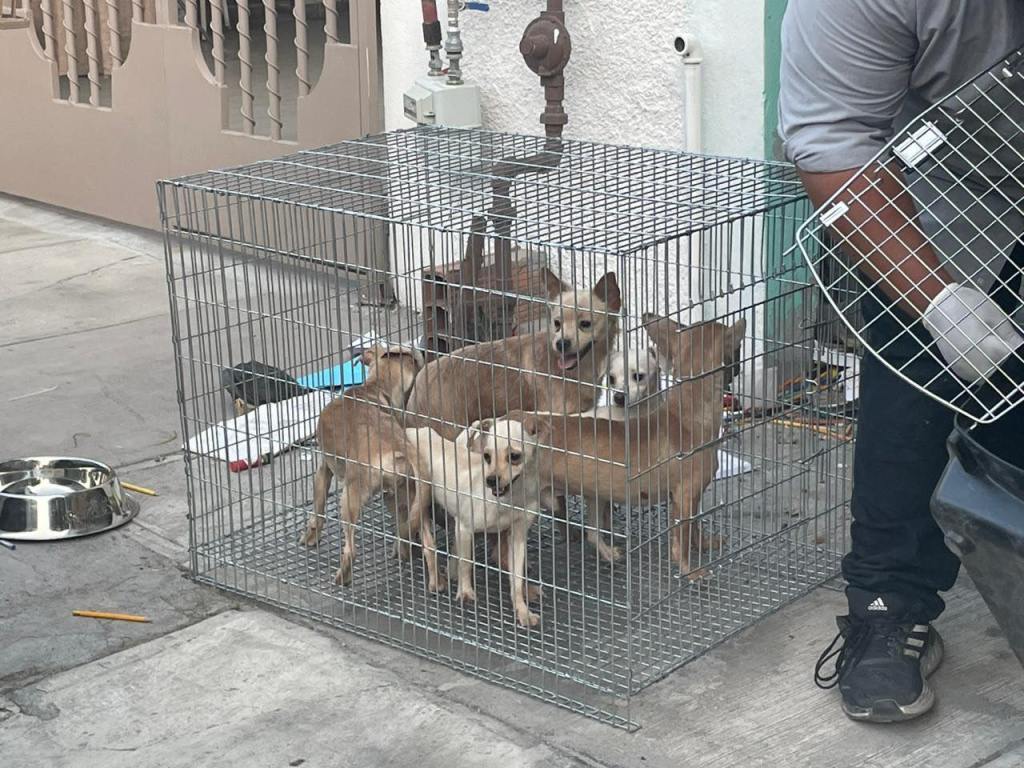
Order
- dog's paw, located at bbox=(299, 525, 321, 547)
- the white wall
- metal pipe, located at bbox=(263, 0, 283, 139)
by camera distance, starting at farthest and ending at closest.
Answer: metal pipe, located at bbox=(263, 0, 283, 139), the white wall, dog's paw, located at bbox=(299, 525, 321, 547)

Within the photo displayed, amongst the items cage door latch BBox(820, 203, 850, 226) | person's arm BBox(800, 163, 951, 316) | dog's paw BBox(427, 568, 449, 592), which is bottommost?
dog's paw BBox(427, 568, 449, 592)

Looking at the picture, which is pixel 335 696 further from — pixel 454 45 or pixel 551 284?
pixel 454 45

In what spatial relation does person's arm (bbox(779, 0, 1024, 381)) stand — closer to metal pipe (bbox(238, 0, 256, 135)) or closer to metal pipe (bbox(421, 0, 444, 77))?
metal pipe (bbox(421, 0, 444, 77))

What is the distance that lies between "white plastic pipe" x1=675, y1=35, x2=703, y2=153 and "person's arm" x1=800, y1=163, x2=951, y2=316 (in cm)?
259

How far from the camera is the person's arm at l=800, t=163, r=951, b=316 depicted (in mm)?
2729

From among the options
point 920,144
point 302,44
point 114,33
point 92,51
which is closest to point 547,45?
point 302,44

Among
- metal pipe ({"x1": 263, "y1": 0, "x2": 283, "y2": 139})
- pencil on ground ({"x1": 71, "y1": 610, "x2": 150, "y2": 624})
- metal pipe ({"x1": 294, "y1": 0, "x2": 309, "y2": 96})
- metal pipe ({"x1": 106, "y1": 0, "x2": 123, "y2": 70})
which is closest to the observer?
pencil on ground ({"x1": 71, "y1": 610, "x2": 150, "y2": 624})

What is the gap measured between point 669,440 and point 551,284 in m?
0.50

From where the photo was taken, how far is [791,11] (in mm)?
2828

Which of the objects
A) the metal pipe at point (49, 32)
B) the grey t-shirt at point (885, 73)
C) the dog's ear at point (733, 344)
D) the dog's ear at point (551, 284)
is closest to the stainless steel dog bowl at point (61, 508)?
the dog's ear at point (551, 284)

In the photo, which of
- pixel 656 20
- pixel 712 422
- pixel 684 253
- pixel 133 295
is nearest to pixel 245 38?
pixel 133 295

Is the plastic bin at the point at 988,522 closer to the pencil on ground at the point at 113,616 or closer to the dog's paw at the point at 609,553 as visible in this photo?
the dog's paw at the point at 609,553

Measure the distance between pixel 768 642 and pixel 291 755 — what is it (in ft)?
4.05

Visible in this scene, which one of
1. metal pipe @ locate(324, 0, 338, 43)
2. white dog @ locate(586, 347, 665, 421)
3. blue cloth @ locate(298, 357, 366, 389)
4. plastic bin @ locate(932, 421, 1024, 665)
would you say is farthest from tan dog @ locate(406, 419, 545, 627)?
metal pipe @ locate(324, 0, 338, 43)
